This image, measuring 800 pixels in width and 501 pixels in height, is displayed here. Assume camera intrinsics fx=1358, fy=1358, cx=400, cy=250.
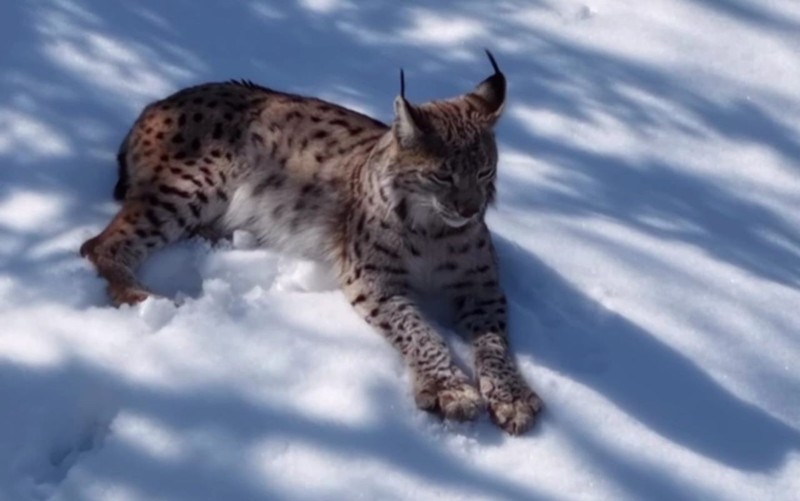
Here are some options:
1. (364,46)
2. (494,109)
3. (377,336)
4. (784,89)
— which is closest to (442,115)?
(494,109)

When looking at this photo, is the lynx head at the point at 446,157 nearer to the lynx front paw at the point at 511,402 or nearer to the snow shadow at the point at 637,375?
the snow shadow at the point at 637,375

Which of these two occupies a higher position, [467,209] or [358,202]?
[467,209]

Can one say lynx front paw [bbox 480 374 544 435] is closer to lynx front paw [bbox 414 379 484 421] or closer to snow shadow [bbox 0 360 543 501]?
lynx front paw [bbox 414 379 484 421]

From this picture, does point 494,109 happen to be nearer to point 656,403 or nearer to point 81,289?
point 656,403

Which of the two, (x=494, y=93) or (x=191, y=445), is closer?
(x=191, y=445)

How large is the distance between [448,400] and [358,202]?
1079mm

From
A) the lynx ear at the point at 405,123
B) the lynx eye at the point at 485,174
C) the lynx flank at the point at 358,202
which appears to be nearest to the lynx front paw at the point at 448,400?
the lynx flank at the point at 358,202

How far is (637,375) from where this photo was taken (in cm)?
452

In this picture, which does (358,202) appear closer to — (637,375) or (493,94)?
(493,94)

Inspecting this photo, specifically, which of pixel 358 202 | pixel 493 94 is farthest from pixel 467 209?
pixel 358 202

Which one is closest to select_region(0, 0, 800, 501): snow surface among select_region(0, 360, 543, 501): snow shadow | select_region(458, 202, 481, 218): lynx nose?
select_region(0, 360, 543, 501): snow shadow

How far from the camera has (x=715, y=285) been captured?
4996 mm

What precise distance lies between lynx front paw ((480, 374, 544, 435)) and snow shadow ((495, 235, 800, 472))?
0.18 m

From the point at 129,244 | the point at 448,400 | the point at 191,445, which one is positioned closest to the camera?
the point at 191,445
